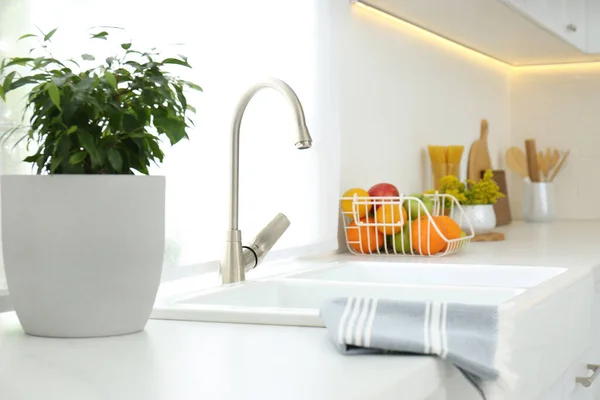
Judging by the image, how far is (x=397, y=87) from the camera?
103 inches

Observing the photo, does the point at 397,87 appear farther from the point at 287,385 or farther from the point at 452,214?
the point at 287,385

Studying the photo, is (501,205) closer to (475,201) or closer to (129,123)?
(475,201)

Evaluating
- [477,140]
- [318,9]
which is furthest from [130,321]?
[477,140]

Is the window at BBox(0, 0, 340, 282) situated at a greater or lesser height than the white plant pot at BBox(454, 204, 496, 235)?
greater

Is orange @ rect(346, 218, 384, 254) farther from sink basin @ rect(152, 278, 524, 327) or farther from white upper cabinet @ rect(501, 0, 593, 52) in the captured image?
white upper cabinet @ rect(501, 0, 593, 52)

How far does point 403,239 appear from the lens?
202 cm

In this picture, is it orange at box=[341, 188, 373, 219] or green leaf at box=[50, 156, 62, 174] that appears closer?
green leaf at box=[50, 156, 62, 174]

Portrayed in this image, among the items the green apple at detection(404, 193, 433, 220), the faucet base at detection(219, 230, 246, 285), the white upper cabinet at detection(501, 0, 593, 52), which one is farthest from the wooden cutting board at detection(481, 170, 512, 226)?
the faucet base at detection(219, 230, 246, 285)

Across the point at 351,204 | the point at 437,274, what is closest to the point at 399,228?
the point at 351,204

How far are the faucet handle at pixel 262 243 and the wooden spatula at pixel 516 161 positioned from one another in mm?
2115

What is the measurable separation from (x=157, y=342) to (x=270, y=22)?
3.09 ft

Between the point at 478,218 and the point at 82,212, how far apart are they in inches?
64.5

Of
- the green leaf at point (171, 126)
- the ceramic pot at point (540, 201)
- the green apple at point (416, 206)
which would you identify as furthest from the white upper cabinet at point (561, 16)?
the green leaf at point (171, 126)

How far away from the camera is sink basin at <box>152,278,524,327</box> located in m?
1.11
